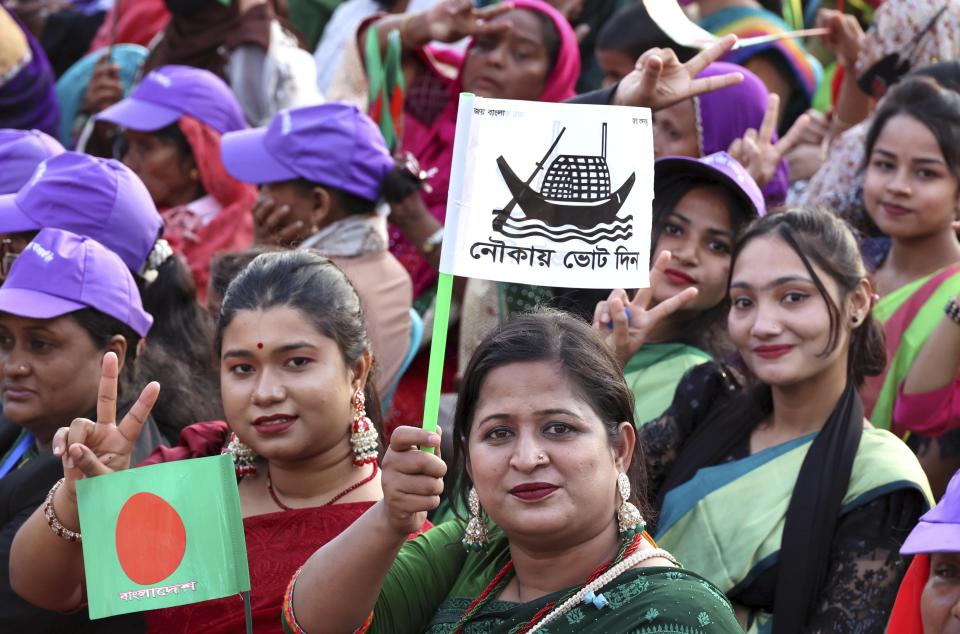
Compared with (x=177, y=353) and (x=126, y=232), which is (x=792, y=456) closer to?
(x=177, y=353)

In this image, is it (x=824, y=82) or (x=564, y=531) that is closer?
(x=564, y=531)

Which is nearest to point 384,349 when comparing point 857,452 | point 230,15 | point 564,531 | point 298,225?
point 298,225

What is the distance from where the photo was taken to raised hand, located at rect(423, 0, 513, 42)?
5.88 m

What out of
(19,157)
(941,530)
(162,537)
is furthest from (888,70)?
(162,537)

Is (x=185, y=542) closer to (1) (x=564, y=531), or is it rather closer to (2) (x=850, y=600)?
(1) (x=564, y=531)

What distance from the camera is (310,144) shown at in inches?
199

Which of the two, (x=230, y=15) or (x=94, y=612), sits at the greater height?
(x=230, y=15)

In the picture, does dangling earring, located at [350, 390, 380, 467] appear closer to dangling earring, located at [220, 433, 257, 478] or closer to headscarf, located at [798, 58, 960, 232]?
dangling earring, located at [220, 433, 257, 478]

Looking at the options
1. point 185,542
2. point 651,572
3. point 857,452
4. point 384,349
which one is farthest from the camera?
point 384,349

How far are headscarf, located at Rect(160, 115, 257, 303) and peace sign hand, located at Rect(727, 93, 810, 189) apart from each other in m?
1.98

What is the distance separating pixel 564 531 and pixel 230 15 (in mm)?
4646

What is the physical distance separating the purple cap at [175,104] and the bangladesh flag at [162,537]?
9.79 ft

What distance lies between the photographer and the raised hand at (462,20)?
5.88 meters

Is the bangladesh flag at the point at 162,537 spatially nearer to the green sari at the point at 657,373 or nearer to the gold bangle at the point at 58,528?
the gold bangle at the point at 58,528
